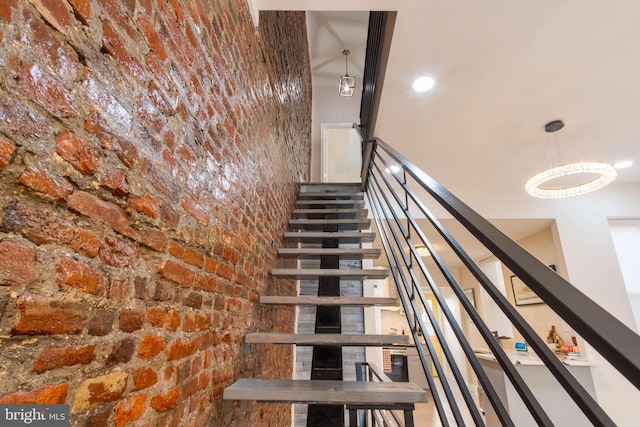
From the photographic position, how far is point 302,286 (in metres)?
4.10

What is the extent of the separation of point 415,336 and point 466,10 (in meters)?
2.19

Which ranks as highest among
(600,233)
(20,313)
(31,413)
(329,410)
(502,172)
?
(502,172)

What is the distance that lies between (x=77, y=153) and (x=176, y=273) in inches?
17.4

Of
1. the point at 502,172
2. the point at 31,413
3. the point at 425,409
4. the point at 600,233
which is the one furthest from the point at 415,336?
the point at 425,409

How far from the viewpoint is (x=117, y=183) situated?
2.17 ft

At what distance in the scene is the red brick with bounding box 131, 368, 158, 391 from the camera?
70cm

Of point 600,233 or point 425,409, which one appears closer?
point 600,233

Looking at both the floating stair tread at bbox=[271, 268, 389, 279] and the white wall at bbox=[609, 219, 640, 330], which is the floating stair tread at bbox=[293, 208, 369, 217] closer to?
the floating stair tread at bbox=[271, 268, 389, 279]

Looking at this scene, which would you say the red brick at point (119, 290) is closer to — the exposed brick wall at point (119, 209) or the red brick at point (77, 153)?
the exposed brick wall at point (119, 209)

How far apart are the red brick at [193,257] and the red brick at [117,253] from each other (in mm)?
230

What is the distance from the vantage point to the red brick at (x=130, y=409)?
638 mm

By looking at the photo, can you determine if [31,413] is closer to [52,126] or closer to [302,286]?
[52,126]

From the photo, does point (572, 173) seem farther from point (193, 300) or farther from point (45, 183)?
point (45, 183)

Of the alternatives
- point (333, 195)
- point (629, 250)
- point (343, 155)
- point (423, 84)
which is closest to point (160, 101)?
point (423, 84)
